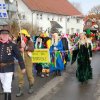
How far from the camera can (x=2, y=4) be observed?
35.6 ft

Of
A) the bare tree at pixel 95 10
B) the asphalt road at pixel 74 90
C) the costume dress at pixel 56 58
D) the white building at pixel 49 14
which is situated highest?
the bare tree at pixel 95 10

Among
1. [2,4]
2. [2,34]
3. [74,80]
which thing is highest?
[2,4]

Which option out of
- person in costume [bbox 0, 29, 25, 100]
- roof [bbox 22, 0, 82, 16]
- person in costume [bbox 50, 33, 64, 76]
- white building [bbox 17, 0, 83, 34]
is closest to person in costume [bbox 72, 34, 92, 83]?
person in costume [bbox 50, 33, 64, 76]

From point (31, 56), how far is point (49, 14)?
5818 cm

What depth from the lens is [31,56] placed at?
10.9 m

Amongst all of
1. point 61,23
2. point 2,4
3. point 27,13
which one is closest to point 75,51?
point 2,4

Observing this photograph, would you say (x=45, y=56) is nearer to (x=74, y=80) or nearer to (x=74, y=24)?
(x=74, y=80)

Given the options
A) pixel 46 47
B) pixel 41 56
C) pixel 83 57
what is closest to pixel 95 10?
pixel 46 47

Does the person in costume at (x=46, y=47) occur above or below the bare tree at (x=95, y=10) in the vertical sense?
below

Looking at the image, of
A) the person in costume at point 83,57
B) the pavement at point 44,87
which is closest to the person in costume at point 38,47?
the pavement at point 44,87

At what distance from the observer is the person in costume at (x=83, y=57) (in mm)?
12859

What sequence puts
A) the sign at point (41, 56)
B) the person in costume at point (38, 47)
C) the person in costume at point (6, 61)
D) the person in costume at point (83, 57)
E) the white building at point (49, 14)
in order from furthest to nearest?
the white building at point (49, 14)
the person in costume at point (38, 47)
the sign at point (41, 56)
the person in costume at point (83, 57)
the person in costume at point (6, 61)

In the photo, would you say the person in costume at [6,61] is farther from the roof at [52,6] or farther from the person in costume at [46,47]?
the roof at [52,6]

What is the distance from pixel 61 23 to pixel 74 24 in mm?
6888
